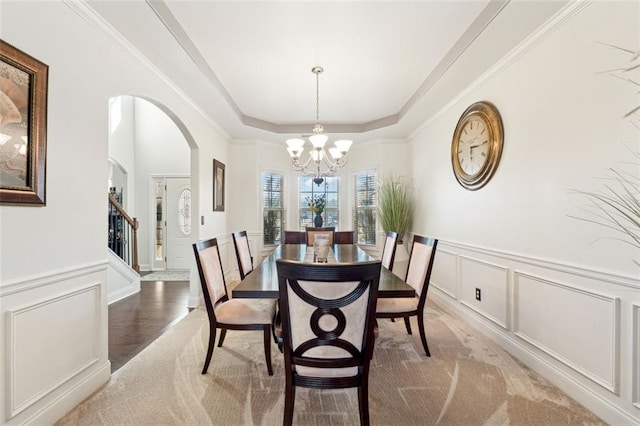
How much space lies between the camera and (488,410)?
5.97ft

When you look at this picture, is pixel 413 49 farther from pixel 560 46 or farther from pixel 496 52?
pixel 560 46

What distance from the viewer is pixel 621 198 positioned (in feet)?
5.55

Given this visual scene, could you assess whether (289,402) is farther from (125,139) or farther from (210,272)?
(125,139)

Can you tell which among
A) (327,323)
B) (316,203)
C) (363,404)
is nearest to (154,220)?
(316,203)

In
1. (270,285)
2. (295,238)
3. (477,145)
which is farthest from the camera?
(295,238)

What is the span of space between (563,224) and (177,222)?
20.9ft

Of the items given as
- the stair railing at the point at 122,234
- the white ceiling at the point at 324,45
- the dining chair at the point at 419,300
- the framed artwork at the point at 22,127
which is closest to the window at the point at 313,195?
the white ceiling at the point at 324,45

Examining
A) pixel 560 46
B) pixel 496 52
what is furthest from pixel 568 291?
pixel 496 52

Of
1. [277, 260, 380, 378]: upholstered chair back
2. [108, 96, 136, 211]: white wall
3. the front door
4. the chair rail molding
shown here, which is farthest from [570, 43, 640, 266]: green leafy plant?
[108, 96, 136, 211]: white wall

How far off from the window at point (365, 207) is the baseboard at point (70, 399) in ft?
14.4

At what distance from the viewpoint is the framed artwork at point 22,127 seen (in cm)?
145

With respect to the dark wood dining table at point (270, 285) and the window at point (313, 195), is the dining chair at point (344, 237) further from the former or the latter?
the dark wood dining table at point (270, 285)

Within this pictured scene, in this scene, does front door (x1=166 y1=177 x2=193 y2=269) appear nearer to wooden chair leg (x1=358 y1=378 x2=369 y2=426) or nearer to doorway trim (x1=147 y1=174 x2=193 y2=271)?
doorway trim (x1=147 y1=174 x2=193 y2=271)

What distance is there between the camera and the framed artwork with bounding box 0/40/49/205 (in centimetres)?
145
